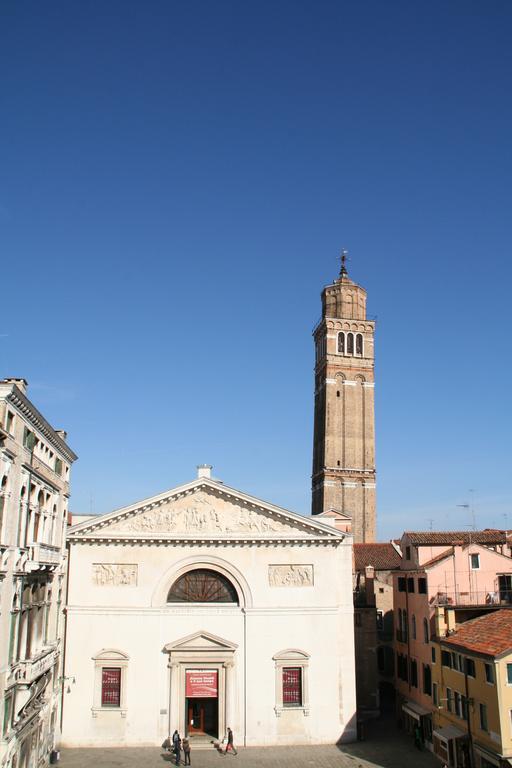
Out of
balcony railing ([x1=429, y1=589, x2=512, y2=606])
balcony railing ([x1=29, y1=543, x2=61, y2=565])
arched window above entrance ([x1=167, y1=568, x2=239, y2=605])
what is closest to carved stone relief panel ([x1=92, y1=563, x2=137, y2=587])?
arched window above entrance ([x1=167, y1=568, x2=239, y2=605])

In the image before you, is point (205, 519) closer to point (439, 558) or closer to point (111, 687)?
point (111, 687)

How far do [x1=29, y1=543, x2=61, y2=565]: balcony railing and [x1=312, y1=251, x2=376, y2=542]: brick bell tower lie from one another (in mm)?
43828

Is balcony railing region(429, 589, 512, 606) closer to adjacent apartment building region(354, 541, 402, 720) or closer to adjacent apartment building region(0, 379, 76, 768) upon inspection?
adjacent apartment building region(354, 541, 402, 720)

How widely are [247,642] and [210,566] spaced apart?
163 inches

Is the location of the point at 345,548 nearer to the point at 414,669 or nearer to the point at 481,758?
the point at 414,669

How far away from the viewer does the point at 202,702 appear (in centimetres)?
3628

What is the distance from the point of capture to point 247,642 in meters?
36.2

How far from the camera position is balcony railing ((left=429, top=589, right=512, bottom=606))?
34969mm

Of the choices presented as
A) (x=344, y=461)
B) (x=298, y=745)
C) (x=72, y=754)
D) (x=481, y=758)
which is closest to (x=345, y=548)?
(x=298, y=745)

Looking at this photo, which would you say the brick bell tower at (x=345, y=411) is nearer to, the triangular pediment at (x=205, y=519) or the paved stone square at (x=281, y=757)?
the triangular pediment at (x=205, y=519)

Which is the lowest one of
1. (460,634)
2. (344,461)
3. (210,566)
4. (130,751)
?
(130,751)

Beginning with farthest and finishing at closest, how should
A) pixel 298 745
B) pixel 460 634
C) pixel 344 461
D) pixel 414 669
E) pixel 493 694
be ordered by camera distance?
pixel 344 461, pixel 414 669, pixel 298 745, pixel 460 634, pixel 493 694

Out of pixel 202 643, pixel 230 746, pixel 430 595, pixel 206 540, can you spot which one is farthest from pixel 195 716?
pixel 430 595

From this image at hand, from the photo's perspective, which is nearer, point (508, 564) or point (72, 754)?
point (72, 754)
